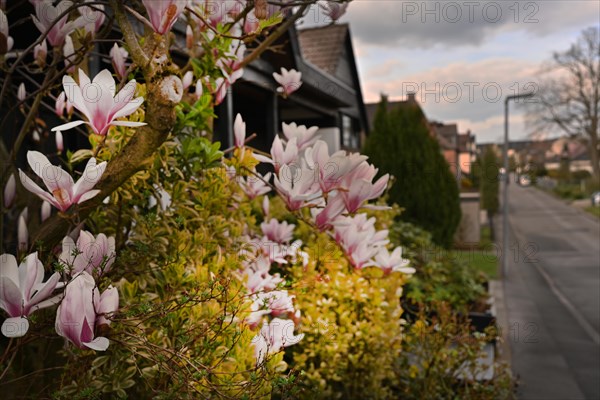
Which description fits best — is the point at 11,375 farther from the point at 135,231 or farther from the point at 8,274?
the point at 8,274

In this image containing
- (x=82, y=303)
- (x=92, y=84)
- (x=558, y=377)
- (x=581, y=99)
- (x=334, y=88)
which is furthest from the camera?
(x=581, y=99)

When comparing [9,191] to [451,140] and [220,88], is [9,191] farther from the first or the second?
[451,140]

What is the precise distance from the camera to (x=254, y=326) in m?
2.13

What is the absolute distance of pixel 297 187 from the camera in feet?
5.78

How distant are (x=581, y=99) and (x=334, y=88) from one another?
33770mm

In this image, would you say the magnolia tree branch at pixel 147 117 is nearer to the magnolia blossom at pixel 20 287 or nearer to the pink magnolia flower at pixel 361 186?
the magnolia blossom at pixel 20 287

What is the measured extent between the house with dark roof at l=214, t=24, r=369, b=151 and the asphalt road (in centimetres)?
417

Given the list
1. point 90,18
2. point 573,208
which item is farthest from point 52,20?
point 573,208

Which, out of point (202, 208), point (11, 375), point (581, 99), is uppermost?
point (581, 99)

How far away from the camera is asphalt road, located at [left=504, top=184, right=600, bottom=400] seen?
6.98m

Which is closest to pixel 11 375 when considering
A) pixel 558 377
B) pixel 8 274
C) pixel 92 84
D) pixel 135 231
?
pixel 135 231

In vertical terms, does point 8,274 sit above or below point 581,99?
below

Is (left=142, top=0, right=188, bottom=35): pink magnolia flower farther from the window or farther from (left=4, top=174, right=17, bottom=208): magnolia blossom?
the window

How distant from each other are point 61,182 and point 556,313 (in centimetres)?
1166
